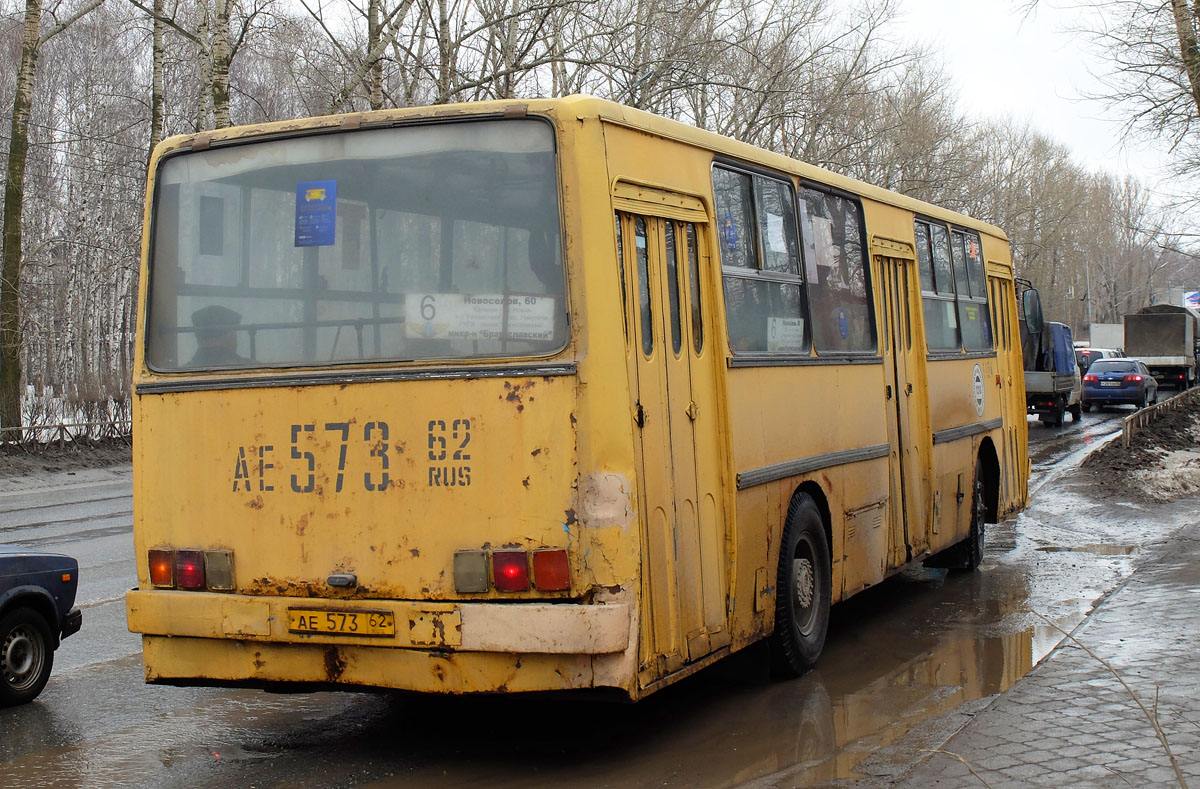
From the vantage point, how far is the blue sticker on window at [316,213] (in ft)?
19.2

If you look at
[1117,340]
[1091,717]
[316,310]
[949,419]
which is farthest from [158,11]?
[1117,340]

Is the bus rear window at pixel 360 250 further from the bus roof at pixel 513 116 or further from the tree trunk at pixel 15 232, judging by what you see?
the tree trunk at pixel 15 232

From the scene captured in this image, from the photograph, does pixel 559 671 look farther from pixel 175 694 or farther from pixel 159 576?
pixel 175 694

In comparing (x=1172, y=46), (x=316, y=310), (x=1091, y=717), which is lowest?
(x=1091, y=717)

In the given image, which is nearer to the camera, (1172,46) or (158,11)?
(158,11)

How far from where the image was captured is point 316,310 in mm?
5805

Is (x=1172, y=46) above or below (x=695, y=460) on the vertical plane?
above

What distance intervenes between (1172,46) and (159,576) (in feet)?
80.8

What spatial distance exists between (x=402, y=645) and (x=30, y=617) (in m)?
2.78

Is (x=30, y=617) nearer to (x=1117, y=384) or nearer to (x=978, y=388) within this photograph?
(x=978, y=388)

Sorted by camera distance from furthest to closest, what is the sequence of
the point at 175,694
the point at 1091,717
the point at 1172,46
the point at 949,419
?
the point at 1172,46 < the point at 949,419 < the point at 175,694 < the point at 1091,717

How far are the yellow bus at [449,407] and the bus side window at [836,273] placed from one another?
1.24 metres

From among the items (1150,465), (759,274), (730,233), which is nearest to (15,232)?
(1150,465)

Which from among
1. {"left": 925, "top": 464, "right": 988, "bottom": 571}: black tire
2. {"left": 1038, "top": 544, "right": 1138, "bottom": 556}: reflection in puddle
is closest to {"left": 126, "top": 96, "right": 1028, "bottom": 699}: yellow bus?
{"left": 925, "top": 464, "right": 988, "bottom": 571}: black tire
